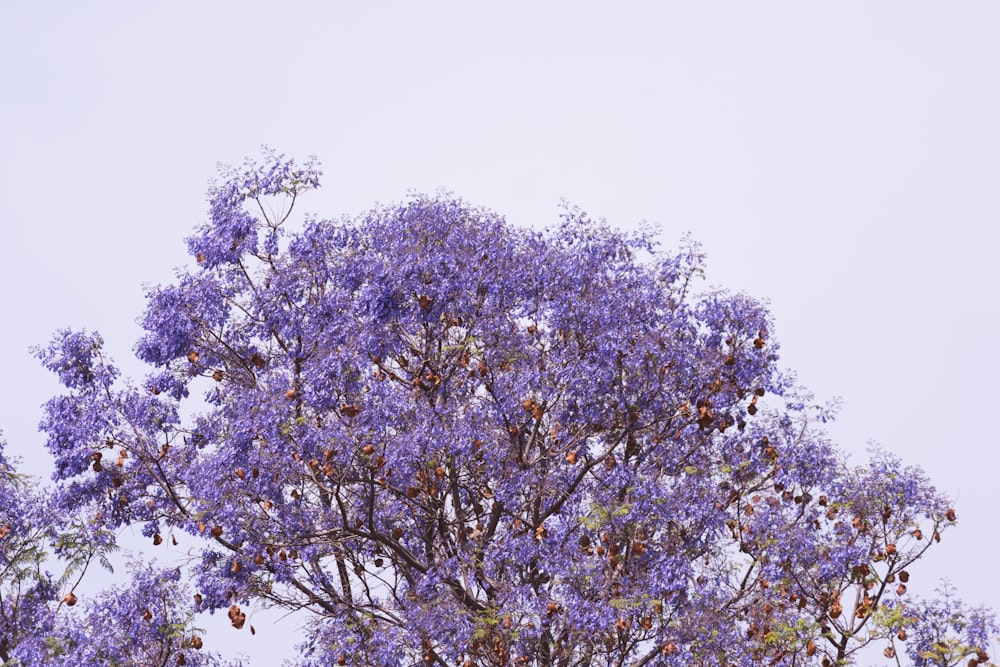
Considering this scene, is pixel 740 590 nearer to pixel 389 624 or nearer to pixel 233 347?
pixel 389 624

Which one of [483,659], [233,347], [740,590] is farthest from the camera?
[233,347]

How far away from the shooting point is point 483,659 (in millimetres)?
20703

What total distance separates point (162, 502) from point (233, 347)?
9.71 ft

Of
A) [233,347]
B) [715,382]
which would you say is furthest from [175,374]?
[715,382]

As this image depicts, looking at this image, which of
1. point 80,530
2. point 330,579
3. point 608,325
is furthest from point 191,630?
point 608,325

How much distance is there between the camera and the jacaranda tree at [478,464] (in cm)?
2097

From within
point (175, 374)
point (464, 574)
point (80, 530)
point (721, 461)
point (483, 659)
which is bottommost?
point (483, 659)

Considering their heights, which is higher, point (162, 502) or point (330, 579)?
point (162, 502)

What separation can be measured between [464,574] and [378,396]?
313 centimetres

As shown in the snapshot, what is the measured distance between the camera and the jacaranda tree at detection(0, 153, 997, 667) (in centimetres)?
2097

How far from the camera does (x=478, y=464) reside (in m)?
22.0

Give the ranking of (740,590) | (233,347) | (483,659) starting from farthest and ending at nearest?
(233,347) < (740,590) < (483,659)

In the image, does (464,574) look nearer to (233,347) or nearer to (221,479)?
(221,479)

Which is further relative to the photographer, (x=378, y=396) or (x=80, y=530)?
(x=80, y=530)
